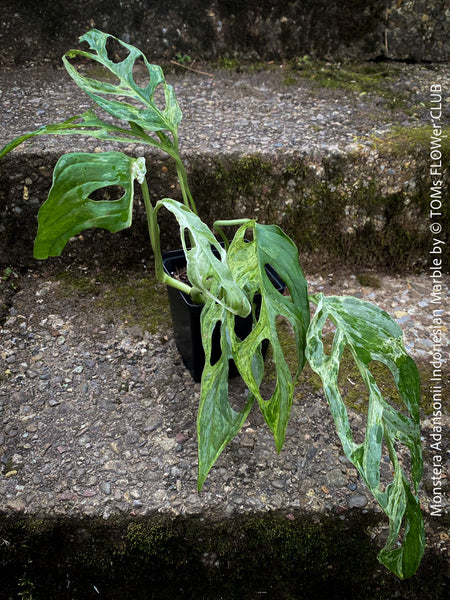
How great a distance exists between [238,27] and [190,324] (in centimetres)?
123

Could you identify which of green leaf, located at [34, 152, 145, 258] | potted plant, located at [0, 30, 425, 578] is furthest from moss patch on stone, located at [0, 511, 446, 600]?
green leaf, located at [34, 152, 145, 258]

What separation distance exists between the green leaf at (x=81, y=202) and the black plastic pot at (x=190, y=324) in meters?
0.30

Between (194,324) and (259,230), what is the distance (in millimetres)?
308

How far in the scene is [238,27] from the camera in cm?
176

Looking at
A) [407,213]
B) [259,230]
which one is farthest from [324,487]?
[407,213]

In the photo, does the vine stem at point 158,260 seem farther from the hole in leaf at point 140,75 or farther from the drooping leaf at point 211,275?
the hole in leaf at point 140,75

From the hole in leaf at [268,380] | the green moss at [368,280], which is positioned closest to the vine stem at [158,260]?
the hole in leaf at [268,380]

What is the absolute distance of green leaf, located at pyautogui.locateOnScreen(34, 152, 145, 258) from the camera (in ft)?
2.52

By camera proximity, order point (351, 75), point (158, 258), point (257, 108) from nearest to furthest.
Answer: point (158, 258), point (257, 108), point (351, 75)

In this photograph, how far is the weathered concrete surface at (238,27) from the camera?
5.60 feet

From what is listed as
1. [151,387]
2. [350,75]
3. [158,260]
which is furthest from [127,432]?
[350,75]

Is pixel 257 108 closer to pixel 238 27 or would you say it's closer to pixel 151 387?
pixel 238 27

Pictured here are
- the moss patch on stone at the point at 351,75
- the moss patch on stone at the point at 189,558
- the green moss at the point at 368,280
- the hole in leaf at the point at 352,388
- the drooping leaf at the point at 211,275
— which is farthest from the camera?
the moss patch on stone at the point at 351,75

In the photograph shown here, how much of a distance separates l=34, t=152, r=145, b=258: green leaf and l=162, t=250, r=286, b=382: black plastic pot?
0.98 feet
